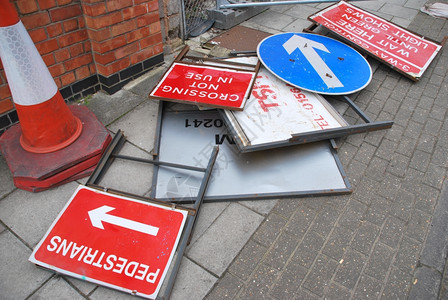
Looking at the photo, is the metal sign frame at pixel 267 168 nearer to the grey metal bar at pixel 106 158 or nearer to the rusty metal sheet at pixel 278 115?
the rusty metal sheet at pixel 278 115

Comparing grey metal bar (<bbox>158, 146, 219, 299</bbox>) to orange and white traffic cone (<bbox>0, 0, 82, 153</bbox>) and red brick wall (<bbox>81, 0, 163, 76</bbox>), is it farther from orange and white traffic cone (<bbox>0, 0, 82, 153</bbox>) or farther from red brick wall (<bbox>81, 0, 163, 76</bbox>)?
red brick wall (<bbox>81, 0, 163, 76</bbox>)

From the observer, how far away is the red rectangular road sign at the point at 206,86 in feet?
9.28

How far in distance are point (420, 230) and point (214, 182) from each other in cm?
160

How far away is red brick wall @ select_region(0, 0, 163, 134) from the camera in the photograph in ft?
9.10

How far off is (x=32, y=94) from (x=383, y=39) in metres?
4.02

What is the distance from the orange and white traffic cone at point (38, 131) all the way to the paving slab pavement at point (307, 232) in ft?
0.56

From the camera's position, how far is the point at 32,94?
Answer: 7.86 feet

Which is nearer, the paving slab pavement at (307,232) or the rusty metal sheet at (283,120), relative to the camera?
the paving slab pavement at (307,232)

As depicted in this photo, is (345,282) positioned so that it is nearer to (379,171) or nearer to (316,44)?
(379,171)

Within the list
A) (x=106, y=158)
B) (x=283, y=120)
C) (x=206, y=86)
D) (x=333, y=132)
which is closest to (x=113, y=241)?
(x=106, y=158)

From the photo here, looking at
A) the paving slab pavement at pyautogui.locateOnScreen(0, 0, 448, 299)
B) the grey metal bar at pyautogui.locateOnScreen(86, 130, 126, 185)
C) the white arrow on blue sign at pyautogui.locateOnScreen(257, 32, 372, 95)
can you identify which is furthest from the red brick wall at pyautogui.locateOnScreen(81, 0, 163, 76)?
the white arrow on blue sign at pyautogui.locateOnScreen(257, 32, 372, 95)

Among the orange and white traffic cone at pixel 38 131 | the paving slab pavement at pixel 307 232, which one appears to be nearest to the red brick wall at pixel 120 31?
the paving slab pavement at pixel 307 232

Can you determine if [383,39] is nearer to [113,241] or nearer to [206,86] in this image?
[206,86]

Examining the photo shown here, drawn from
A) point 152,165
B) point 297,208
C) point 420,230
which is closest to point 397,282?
point 420,230
